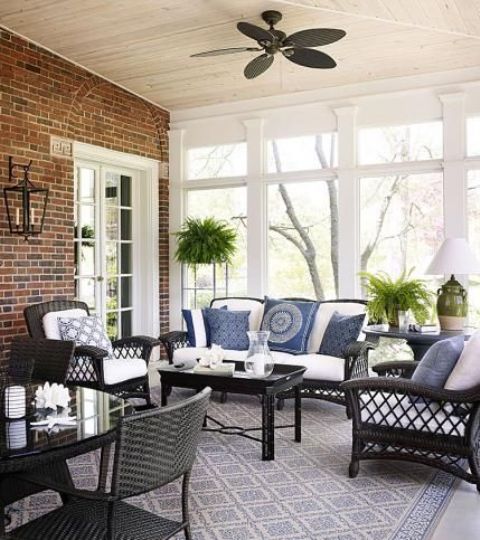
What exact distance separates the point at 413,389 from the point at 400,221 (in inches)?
126

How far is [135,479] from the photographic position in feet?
6.47

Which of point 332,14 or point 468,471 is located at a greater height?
point 332,14

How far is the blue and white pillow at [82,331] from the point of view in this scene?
197 inches

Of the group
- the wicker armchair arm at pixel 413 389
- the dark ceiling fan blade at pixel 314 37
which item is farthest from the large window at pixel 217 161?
the wicker armchair arm at pixel 413 389

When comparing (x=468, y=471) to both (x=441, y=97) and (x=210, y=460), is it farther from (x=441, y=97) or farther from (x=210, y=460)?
(x=441, y=97)

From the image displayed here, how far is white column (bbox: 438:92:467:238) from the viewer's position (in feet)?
→ 19.3

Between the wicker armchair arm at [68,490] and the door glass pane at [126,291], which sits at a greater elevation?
the door glass pane at [126,291]

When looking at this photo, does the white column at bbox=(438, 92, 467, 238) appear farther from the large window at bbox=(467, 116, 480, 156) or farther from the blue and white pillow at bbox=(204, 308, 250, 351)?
the blue and white pillow at bbox=(204, 308, 250, 351)

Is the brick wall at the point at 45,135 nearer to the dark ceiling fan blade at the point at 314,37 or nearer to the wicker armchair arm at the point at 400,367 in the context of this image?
the dark ceiling fan blade at the point at 314,37

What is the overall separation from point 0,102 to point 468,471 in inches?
189

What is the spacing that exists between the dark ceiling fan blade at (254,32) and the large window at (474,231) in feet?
8.60

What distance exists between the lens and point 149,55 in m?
5.93

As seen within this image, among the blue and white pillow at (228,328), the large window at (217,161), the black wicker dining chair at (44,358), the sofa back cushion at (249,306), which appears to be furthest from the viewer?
the large window at (217,161)

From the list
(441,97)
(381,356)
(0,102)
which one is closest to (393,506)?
(381,356)
